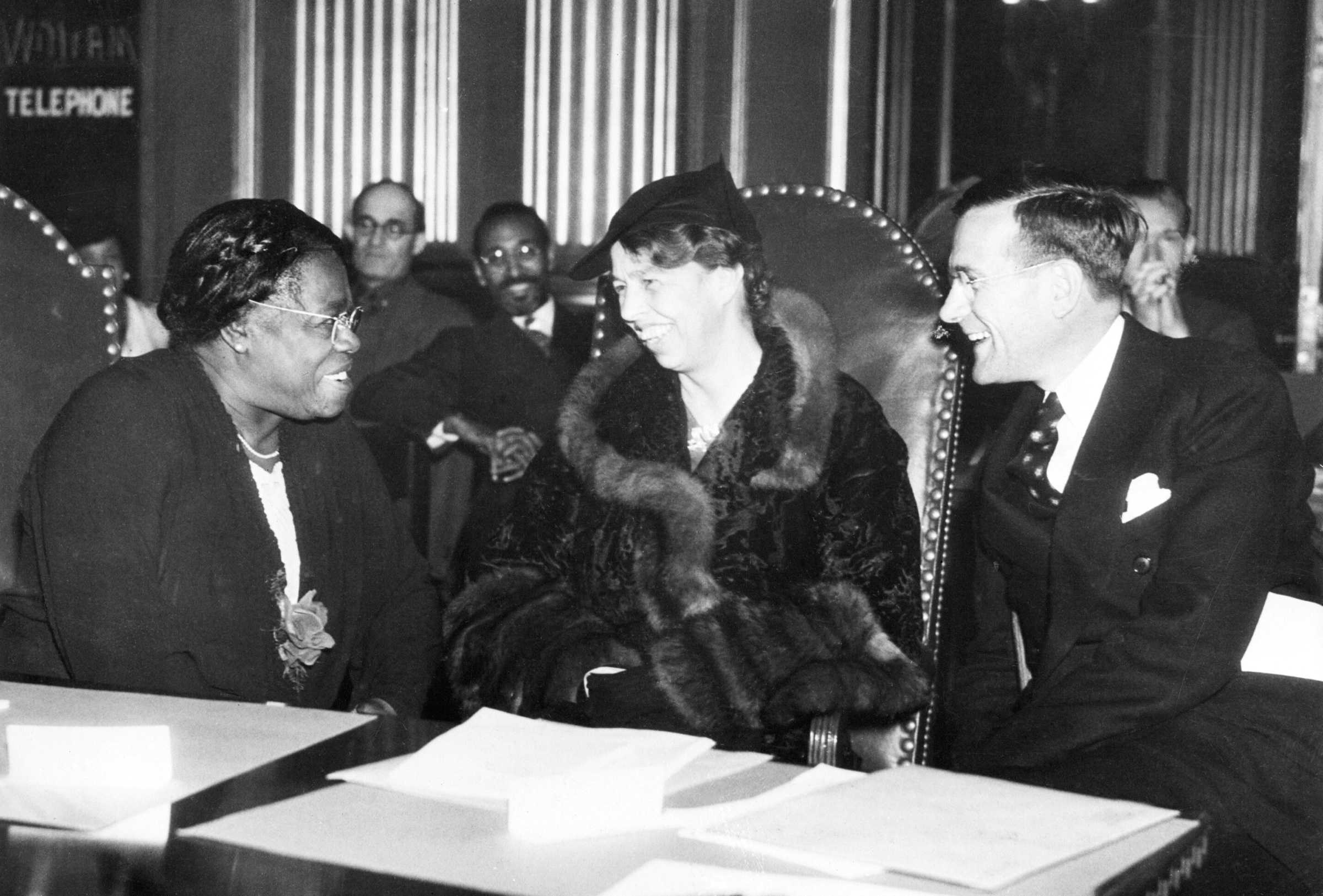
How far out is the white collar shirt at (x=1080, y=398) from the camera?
2039 millimetres

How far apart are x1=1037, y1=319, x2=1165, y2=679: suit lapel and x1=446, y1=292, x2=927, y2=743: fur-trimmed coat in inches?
9.5

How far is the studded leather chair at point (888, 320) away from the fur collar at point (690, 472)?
0.56 feet

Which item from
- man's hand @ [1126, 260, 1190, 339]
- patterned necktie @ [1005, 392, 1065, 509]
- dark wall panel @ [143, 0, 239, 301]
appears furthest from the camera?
dark wall panel @ [143, 0, 239, 301]

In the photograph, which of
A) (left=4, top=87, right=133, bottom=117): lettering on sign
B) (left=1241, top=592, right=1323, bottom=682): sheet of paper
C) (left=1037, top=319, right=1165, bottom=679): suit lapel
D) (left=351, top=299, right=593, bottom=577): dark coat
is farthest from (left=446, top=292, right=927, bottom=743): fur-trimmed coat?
(left=4, top=87, right=133, bottom=117): lettering on sign

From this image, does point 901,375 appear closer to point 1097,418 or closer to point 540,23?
point 1097,418

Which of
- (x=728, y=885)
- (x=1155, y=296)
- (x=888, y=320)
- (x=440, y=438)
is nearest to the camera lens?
(x=728, y=885)

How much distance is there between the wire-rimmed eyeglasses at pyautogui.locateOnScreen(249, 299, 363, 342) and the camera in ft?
7.13

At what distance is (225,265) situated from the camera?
214cm

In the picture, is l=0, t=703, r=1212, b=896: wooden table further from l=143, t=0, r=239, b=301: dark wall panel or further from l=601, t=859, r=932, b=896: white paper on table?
l=143, t=0, r=239, b=301: dark wall panel

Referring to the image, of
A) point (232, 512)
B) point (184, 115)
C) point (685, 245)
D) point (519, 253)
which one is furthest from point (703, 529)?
point (184, 115)

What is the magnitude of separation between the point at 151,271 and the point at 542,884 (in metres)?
5.21

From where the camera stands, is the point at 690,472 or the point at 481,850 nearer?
the point at 481,850

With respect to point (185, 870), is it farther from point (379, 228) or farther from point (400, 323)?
point (379, 228)

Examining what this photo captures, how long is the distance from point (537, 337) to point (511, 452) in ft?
1.53
